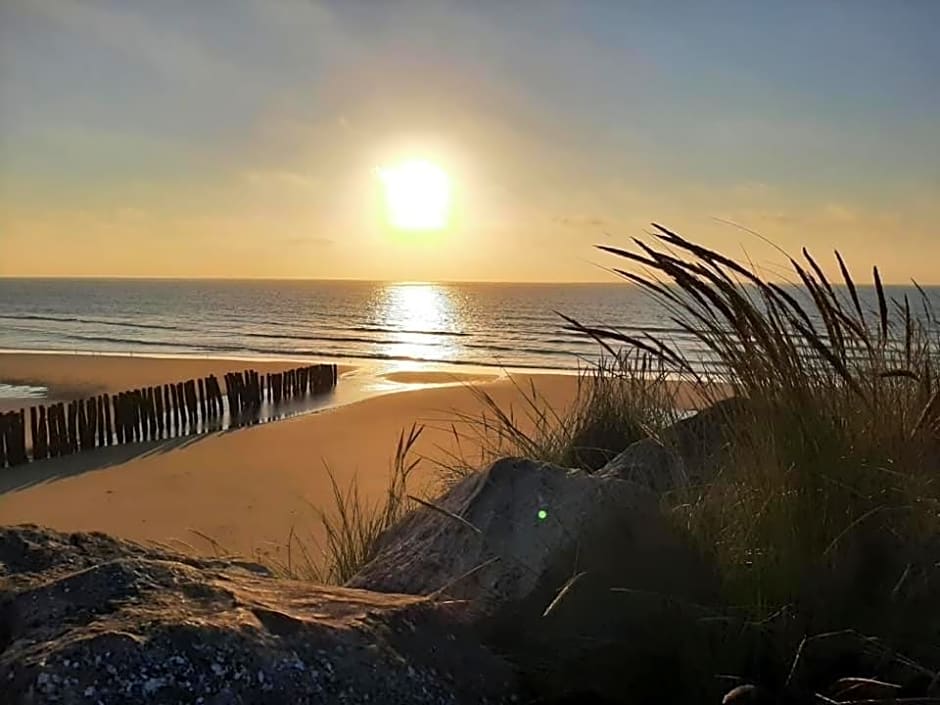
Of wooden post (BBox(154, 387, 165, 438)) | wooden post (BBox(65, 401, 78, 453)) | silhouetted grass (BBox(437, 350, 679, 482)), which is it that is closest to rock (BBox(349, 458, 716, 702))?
silhouetted grass (BBox(437, 350, 679, 482))

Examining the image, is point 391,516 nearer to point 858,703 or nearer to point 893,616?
point 893,616

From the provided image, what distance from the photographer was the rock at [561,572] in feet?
7.45

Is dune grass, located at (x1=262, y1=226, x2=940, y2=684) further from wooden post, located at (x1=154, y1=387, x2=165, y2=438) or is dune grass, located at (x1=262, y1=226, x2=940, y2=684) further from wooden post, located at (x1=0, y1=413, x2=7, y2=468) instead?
wooden post, located at (x1=154, y1=387, x2=165, y2=438)

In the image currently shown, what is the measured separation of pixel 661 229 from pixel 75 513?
8.11 metres

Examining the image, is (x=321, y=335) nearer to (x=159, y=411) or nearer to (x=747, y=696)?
(x=159, y=411)

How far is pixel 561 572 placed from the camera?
8.55 feet

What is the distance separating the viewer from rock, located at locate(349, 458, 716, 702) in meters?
2.27

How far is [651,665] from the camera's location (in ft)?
7.41

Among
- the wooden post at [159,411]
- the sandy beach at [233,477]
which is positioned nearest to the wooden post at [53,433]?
the sandy beach at [233,477]

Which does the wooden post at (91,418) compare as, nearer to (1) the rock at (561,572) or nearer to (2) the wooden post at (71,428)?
(2) the wooden post at (71,428)

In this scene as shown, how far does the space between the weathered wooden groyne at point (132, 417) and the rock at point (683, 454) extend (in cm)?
1048

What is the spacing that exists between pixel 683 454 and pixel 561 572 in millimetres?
1629

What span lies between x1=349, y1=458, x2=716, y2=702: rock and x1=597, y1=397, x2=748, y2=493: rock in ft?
1.75

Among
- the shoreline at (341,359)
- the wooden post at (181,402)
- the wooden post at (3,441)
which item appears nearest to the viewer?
the wooden post at (3,441)
